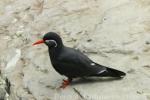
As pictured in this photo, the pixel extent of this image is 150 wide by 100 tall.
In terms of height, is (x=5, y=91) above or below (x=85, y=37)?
below

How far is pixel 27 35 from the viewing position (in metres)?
8.36

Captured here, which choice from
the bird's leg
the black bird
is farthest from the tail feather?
the bird's leg

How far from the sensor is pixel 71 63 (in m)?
6.49

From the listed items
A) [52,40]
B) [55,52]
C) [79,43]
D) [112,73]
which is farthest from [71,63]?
[79,43]

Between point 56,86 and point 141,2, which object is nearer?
point 56,86

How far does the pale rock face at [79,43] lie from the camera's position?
21.0 feet

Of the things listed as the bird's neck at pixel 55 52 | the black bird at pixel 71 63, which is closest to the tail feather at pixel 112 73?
the black bird at pixel 71 63

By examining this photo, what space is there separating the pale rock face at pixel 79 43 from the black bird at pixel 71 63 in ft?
0.43

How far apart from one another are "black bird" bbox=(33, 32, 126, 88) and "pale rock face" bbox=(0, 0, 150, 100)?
0.13 metres

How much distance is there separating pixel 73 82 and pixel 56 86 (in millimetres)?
216

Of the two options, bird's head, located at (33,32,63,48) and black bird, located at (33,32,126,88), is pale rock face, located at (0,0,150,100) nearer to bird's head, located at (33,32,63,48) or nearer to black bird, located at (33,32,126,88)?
black bird, located at (33,32,126,88)

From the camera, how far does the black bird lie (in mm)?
6449

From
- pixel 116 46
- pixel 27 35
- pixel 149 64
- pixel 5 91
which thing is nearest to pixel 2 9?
pixel 27 35

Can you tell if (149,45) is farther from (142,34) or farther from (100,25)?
(100,25)
